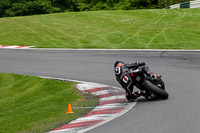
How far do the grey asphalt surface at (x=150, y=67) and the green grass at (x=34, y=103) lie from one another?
1112 millimetres

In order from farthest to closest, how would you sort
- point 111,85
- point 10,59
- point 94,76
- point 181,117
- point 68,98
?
point 10,59 → point 94,76 → point 111,85 → point 68,98 → point 181,117

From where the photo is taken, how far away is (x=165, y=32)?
81.3 ft

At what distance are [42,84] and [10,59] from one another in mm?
6607

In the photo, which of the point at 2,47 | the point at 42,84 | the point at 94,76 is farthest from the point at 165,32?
the point at 42,84

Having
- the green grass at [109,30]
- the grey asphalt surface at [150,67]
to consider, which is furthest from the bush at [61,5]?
the grey asphalt surface at [150,67]

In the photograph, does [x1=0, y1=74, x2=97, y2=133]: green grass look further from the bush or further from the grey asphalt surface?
the bush

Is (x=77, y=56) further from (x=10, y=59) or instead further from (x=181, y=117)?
(x=181, y=117)

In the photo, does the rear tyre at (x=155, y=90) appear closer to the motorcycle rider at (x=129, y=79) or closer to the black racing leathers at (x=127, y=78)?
the motorcycle rider at (x=129, y=79)

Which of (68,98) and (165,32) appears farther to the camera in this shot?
(165,32)

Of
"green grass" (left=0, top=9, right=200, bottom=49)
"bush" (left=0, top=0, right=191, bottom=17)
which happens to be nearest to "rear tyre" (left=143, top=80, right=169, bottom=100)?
"green grass" (left=0, top=9, right=200, bottom=49)

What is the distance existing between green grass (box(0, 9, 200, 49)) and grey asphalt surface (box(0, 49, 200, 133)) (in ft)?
9.21

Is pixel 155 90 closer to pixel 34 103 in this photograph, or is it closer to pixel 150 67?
pixel 34 103

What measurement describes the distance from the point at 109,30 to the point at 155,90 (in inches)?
683

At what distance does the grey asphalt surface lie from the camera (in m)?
7.57
